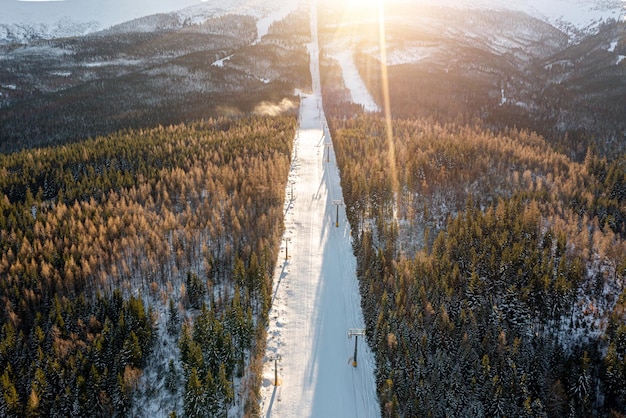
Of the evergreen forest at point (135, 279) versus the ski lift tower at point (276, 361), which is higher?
the evergreen forest at point (135, 279)

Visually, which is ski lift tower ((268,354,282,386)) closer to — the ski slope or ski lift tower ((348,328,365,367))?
the ski slope

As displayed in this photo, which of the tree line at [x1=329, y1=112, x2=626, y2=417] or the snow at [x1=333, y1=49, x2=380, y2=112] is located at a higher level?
the snow at [x1=333, y1=49, x2=380, y2=112]

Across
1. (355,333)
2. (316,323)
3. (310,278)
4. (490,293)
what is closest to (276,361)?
(316,323)

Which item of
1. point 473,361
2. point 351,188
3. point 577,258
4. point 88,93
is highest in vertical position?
point 88,93

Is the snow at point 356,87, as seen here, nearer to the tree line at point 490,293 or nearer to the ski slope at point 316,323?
the tree line at point 490,293

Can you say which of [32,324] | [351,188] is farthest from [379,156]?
[32,324]

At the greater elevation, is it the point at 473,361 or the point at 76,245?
the point at 76,245

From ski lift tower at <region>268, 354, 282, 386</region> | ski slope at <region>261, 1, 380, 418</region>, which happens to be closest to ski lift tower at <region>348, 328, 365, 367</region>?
ski slope at <region>261, 1, 380, 418</region>

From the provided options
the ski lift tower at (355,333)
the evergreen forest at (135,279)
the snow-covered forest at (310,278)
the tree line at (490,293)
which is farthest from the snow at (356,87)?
the ski lift tower at (355,333)

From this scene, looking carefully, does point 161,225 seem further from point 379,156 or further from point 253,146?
point 379,156
